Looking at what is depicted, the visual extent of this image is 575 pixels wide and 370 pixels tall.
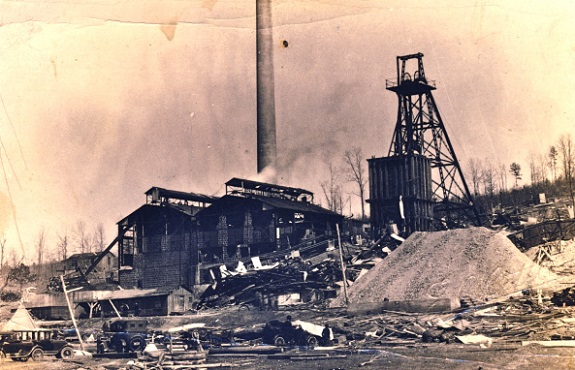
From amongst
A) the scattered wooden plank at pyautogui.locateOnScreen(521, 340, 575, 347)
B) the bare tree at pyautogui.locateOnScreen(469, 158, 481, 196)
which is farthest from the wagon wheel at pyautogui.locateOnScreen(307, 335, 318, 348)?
the bare tree at pyautogui.locateOnScreen(469, 158, 481, 196)

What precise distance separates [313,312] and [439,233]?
7.23 m

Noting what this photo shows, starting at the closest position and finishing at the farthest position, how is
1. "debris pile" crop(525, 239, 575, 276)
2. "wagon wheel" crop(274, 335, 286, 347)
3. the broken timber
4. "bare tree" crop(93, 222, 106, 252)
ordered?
"wagon wheel" crop(274, 335, 286, 347) → the broken timber → "debris pile" crop(525, 239, 575, 276) → "bare tree" crop(93, 222, 106, 252)

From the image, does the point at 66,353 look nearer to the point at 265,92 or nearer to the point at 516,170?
the point at 265,92

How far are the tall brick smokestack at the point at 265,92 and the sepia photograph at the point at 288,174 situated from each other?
0.14 metres

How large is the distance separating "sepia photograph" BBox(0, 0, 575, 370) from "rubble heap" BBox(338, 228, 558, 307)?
0.10 metres

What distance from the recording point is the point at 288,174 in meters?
41.2

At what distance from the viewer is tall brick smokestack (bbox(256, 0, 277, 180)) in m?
38.0

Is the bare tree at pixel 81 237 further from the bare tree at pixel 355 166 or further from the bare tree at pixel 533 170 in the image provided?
the bare tree at pixel 533 170

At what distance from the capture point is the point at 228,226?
38250mm

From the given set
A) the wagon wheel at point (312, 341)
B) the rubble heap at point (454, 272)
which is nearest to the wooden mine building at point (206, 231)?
the rubble heap at point (454, 272)

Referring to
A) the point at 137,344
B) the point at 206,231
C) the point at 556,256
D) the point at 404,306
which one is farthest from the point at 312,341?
the point at 206,231

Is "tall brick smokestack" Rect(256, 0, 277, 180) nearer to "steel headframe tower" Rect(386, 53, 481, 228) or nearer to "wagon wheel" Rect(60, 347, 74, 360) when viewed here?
"steel headframe tower" Rect(386, 53, 481, 228)

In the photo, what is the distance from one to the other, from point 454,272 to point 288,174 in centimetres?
1822

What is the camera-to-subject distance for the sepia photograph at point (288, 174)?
65.8 ft
